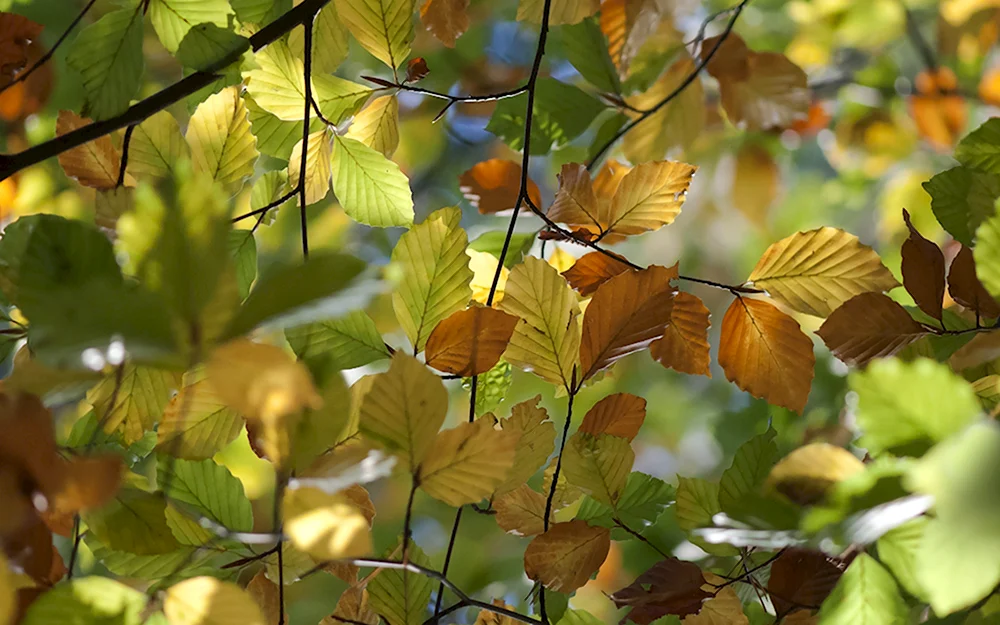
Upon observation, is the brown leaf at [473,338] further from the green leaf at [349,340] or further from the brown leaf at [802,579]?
the brown leaf at [802,579]

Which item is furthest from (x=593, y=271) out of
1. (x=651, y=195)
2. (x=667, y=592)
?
(x=667, y=592)

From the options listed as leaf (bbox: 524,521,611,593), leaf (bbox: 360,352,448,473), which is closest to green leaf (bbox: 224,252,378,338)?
leaf (bbox: 360,352,448,473)

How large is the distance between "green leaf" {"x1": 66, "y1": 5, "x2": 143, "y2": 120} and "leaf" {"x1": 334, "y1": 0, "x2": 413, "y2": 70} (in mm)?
91

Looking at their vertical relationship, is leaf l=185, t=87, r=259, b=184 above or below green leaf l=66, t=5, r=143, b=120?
below

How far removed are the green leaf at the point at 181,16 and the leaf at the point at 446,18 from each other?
0.35 ft

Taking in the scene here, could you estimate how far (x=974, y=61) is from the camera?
1.07 metres

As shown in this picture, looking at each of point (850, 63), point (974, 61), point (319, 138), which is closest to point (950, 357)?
point (319, 138)

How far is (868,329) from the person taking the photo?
305 millimetres

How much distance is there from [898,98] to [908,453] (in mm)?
Answer: 1113

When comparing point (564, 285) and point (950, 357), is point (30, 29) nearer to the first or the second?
point (564, 285)

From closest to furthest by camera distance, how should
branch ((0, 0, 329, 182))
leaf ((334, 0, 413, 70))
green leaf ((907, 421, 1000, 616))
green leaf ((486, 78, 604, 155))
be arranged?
green leaf ((907, 421, 1000, 616))
branch ((0, 0, 329, 182))
leaf ((334, 0, 413, 70))
green leaf ((486, 78, 604, 155))

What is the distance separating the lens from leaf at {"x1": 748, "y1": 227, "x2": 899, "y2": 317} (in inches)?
13.3

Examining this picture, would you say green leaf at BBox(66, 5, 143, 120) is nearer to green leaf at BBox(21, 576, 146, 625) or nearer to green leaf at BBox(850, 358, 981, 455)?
green leaf at BBox(21, 576, 146, 625)

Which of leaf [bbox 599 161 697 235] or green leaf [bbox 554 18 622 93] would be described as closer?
leaf [bbox 599 161 697 235]
